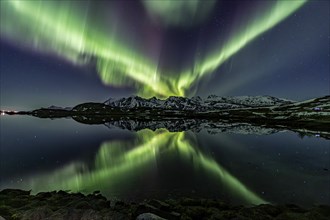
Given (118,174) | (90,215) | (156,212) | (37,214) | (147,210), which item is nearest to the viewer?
(90,215)

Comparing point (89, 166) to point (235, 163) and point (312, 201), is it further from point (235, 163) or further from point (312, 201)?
point (312, 201)

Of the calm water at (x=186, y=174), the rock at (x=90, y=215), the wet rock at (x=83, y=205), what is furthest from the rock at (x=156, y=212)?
the calm water at (x=186, y=174)

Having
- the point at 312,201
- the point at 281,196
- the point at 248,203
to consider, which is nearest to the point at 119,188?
the point at 248,203

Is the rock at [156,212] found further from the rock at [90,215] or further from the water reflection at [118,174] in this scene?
the water reflection at [118,174]

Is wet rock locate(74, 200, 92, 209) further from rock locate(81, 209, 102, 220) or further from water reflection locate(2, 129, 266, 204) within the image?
water reflection locate(2, 129, 266, 204)

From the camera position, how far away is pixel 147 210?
15789mm

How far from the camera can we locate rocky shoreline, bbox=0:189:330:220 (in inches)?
556

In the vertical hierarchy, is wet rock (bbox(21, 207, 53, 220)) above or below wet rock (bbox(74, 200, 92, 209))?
above

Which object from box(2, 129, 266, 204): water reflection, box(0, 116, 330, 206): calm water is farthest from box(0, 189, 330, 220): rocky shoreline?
box(2, 129, 266, 204): water reflection

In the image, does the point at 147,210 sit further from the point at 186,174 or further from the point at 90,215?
the point at 186,174

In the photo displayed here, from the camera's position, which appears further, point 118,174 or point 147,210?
point 118,174

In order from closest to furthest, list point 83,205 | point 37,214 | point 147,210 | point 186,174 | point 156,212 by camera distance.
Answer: point 37,214 → point 156,212 → point 147,210 → point 83,205 → point 186,174

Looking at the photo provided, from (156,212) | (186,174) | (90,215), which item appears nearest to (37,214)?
(90,215)

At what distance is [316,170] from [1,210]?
32807mm
